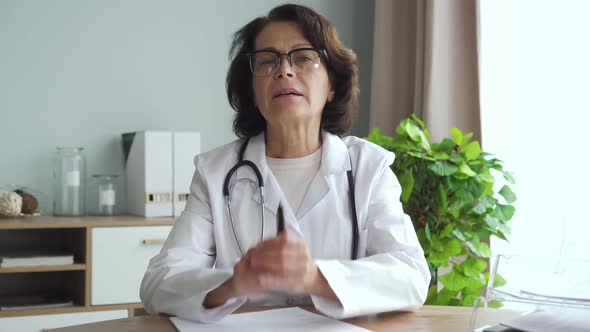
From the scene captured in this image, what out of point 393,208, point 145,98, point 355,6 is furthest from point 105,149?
point 393,208

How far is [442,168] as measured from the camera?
245 cm

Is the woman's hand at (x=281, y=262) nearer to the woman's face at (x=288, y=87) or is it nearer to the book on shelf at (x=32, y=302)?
the woman's face at (x=288, y=87)

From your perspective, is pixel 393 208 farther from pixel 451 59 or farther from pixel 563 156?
pixel 451 59

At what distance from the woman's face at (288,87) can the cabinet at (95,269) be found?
1215mm

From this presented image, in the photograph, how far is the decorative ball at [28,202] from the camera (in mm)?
2873

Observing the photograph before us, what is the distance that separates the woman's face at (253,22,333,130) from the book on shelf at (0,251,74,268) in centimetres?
131

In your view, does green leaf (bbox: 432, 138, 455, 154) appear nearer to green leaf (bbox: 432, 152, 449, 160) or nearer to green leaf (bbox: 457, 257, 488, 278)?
green leaf (bbox: 432, 152, 449, 160)

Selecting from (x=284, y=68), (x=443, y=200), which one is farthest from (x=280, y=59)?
(x=443, y=200)

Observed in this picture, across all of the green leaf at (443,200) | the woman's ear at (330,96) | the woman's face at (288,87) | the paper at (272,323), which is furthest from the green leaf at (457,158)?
the paper at (272,323)

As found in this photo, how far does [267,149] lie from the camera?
5.98 ft

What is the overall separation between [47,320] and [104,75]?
1.20 m

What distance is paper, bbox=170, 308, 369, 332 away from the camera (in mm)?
1186

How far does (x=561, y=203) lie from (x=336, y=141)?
121 centimetres

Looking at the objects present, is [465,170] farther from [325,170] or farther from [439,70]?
[325,170]
